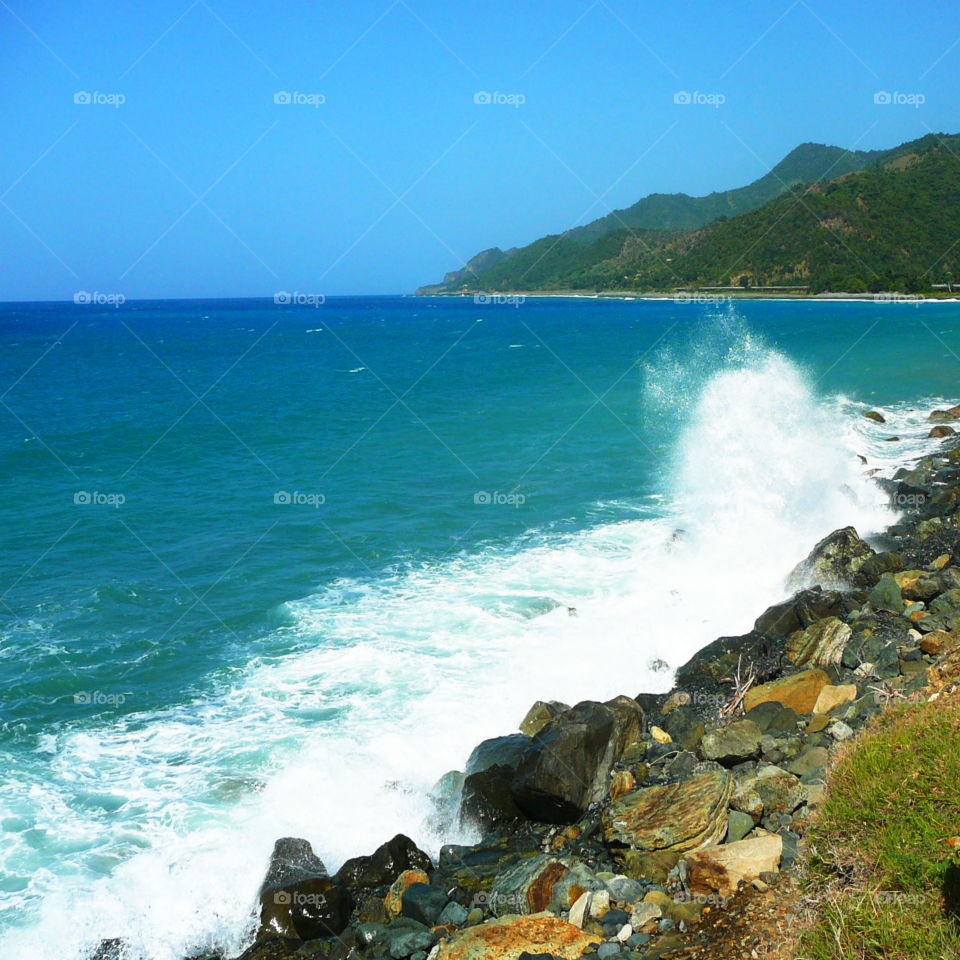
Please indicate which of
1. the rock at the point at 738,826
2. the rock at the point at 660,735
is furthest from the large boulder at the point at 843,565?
the rock at the point at 738,826

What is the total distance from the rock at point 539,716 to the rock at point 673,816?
262 centimetres

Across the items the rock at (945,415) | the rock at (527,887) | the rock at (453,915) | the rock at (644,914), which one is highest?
the rock at (945,415)

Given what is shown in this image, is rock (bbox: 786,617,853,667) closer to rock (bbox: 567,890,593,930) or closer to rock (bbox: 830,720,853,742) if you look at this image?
rock (bbox: 830,720,853,742)

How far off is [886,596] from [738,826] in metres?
6.54

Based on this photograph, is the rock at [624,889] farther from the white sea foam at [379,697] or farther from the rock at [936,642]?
the rock at [936,642]

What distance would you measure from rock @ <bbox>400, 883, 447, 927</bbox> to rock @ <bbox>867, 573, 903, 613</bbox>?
8.06m

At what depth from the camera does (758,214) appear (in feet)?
593

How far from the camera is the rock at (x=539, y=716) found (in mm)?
10742

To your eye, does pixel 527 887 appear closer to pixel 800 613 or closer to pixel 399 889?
pixel 399 889

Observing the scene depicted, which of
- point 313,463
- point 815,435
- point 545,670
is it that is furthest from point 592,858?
point 313,463

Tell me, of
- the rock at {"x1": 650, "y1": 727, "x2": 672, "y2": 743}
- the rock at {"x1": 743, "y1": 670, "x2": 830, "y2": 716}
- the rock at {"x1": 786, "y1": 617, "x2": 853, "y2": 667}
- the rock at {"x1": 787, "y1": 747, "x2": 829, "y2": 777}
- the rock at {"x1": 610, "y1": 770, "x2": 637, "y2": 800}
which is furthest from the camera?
the rock at {"x1": 786, "y1": 617, "x2": 853, "y2": 667}

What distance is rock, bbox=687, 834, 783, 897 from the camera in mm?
6301

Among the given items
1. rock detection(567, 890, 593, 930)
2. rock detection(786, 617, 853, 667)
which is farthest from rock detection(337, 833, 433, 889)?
rock detection(786, 617, 853, 667)

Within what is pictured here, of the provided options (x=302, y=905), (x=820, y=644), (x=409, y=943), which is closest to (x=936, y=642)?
(x=820, y=644)
